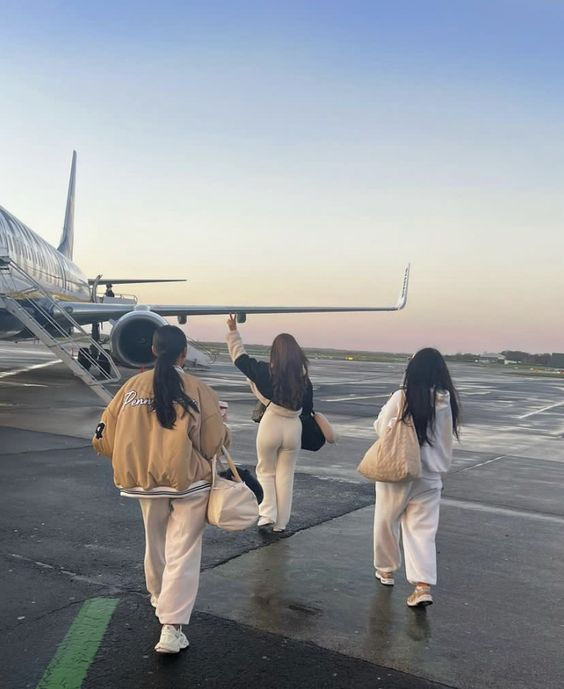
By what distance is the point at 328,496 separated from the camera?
24.2 ft

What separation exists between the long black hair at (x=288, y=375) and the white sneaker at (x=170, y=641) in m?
2.35

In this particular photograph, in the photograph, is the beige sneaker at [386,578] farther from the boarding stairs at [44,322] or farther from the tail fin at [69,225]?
the tail fin at [69,225]

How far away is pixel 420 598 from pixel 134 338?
1283cm

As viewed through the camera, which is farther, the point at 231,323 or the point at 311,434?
the point at 231,323

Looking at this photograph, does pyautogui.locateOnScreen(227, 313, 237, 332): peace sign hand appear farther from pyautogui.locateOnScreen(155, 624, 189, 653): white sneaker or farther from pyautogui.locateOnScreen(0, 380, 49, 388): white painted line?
pyautogui.locateOnScreen(0, 380, 49, 388): white painted line

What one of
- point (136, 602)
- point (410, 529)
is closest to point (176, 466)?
point (136, 602)

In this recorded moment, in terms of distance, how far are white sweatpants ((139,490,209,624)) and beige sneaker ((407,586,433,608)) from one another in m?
1.50

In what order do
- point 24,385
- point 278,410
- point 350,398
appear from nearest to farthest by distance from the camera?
point 278,410 < point 24,385 < point 350,398

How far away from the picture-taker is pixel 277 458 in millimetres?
5965

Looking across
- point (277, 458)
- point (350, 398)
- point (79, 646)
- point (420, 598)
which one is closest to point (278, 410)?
point (277, 458)

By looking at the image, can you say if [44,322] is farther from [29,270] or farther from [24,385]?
[24,385]

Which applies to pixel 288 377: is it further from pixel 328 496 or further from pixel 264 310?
pixel 264 310

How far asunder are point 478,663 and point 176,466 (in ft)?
6.33

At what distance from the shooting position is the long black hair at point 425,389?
15.1 feet
